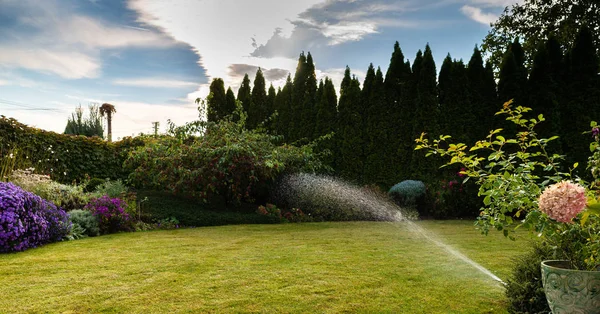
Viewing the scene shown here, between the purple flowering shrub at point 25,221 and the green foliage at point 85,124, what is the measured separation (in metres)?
14.6

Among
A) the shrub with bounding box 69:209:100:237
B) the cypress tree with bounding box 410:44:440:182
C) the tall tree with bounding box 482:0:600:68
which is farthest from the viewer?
the tall tree with bounding box 482:0:600:68

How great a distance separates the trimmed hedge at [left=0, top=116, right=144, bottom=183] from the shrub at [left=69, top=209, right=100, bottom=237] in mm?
4103

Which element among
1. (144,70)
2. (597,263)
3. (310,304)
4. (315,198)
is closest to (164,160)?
(144,70)

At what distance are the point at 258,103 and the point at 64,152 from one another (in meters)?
6.61

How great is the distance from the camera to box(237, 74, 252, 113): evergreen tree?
52.7 feet

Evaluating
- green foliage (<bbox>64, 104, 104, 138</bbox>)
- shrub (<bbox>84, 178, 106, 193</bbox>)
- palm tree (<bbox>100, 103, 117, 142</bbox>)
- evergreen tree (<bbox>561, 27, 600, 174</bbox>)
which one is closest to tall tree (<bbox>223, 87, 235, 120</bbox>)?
shrub (<bbox>84, 178, 106, 193</bbox>)

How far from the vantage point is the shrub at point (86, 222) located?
7.61 m

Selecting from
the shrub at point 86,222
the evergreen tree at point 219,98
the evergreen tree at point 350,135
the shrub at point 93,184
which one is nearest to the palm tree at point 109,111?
the evergreen tree at point 219,98

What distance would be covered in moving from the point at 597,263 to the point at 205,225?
7.67 m

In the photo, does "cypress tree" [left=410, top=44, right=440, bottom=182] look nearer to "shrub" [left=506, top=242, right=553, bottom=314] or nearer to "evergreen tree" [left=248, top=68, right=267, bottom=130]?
"evergreen tree" [left=248, top=68, right=267, bottom=130]

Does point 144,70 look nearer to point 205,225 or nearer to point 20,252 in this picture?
point 205,225

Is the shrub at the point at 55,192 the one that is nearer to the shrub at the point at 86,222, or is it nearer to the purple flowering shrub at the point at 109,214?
the purple flowering shrub at the point at 109,214

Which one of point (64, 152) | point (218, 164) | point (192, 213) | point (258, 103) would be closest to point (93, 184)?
point (64, 152)

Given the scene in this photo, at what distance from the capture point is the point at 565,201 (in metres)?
2.51
